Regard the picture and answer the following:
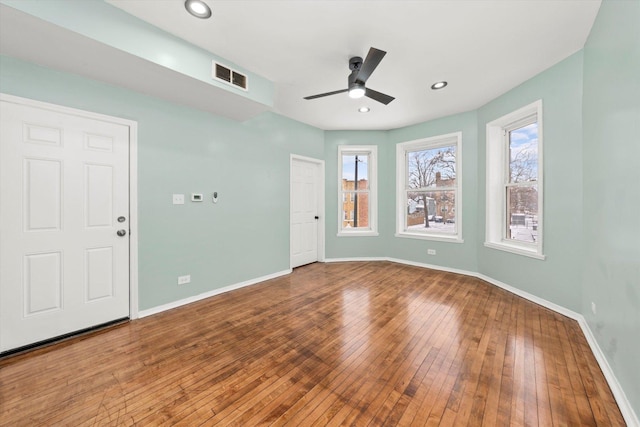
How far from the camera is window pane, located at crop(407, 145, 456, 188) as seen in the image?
15.0 ft

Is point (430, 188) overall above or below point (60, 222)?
above

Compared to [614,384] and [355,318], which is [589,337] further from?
[355,318]

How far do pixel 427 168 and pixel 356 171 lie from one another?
1406 millimetres

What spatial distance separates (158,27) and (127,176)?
4.82 feet

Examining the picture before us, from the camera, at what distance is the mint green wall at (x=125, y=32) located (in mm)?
1688

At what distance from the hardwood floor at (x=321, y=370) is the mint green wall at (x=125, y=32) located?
2.49m

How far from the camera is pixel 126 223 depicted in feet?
8.78

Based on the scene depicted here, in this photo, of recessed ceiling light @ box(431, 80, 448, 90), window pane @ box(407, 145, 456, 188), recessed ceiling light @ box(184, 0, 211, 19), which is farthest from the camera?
window pane @ box(407, 145, 456, 188)

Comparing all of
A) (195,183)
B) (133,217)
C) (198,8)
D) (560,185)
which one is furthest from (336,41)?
(560,185)

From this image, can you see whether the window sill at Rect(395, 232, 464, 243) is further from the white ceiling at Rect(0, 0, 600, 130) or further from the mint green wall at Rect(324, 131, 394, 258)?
the white ceiling at Rect(0, 0, 600, 130)

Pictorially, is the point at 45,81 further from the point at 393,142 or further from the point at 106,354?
the point at 393,142

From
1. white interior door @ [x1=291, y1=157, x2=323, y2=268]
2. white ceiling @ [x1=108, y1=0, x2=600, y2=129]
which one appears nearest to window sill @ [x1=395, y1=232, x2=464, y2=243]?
white interior door @ [x1=291, y1=157, x2=323, y2=268]

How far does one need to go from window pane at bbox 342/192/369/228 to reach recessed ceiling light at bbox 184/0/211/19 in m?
3.88

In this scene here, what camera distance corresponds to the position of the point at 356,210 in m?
5.40
